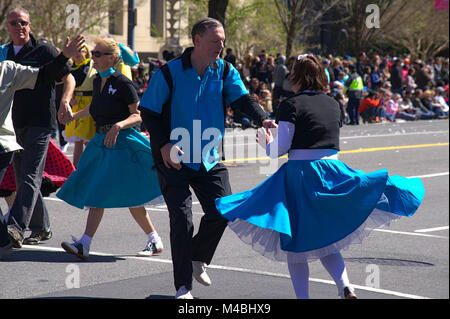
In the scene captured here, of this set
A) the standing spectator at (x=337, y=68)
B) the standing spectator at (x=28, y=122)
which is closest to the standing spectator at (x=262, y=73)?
the standing spectator at (x=337, y=68)

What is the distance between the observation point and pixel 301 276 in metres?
5.72

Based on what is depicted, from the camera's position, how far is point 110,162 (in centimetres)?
767

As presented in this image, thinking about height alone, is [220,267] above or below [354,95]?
below

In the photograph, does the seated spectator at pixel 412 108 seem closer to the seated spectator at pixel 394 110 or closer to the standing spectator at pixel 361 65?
the seated spectator at pixel 394 110

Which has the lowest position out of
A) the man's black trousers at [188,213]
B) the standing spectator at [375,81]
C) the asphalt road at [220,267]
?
the asphalt road at [220,267]

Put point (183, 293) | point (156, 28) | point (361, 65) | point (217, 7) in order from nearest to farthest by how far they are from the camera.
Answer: point (183, 293), point (217, 7), point (361, 65), point (156, 28)

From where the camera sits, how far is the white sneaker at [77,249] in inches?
297

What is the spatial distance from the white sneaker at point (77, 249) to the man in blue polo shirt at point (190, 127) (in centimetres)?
180

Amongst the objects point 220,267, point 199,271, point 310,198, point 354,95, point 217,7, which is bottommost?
point 220,267

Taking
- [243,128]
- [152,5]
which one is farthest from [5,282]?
[152,5]

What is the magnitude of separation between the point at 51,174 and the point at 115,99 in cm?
130

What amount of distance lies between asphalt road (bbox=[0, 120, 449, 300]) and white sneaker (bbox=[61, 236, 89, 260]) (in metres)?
0.06

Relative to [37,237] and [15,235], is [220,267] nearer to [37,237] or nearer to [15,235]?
[15,235]

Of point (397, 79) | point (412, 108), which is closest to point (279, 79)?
point (412, 108)
